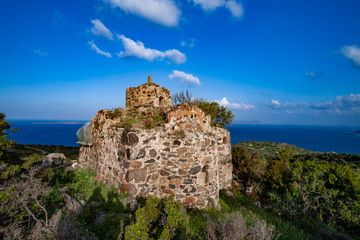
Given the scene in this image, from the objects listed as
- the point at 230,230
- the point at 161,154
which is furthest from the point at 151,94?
the point at 230,230

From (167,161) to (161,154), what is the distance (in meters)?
0.32

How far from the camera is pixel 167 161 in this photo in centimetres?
809

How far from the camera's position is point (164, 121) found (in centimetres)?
845

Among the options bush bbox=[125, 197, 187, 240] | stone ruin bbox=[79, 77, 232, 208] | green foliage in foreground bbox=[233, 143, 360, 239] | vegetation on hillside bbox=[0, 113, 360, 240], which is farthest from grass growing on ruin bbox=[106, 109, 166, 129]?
green foliage in foreground bbox=[233, 143, 360, 239]

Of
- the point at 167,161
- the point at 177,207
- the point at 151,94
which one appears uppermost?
the point at 151,94

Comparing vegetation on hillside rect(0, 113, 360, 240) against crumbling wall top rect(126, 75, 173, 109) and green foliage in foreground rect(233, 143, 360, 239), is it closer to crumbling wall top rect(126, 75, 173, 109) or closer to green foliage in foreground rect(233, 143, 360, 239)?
green foliage in foreground rect(233, 143, 360, 239)

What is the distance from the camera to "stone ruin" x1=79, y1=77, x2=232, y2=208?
791 centimetres

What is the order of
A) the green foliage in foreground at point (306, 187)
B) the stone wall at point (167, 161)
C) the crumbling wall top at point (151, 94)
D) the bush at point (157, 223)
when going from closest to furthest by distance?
the bush at point (157, 223) → the stone wall at point (167, 161) → the crumbling wall top at point (151, 94) → the green foliage in foreground at point (306, 187)

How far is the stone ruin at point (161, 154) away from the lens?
25.9 feet

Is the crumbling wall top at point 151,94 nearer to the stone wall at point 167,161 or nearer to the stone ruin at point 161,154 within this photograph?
the stone ruin at point 161,154

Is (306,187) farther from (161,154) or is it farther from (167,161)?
(161,154)

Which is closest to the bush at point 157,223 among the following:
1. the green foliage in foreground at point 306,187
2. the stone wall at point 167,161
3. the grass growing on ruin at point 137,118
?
the stone wall at point 167,161

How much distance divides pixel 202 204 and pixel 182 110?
3504 millimetres

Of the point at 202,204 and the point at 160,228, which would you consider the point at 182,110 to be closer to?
the point at 202,204
